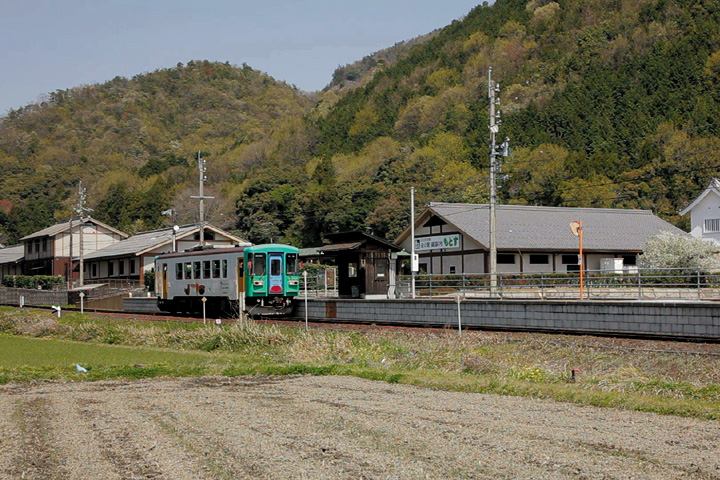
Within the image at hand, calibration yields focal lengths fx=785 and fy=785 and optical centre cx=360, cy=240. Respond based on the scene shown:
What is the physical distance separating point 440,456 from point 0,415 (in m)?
5.22

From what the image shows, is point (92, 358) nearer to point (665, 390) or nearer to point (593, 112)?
point (665, 390)

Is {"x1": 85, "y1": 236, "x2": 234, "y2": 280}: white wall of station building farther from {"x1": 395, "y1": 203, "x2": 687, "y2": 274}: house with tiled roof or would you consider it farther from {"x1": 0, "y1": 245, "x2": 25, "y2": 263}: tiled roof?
{"x1": 0, "y1": 245, "x2": 25, "y2": 263}: tiled roof

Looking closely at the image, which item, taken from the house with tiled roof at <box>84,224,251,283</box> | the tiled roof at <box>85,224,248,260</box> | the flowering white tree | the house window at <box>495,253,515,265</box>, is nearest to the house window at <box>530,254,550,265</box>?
the house window at <box>495,253,515,265</box>

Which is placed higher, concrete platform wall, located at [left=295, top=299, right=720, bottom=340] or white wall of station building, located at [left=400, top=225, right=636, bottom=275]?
white wall of station building, located at [left=400, top=225, right=636, bottom=275]

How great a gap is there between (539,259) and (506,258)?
6.77 ft

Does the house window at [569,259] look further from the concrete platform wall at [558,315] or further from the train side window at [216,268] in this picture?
the train side window at [216,268]

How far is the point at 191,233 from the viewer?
53781mm

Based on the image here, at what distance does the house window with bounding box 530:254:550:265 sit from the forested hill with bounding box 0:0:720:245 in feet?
49.0

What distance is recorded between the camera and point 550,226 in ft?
145

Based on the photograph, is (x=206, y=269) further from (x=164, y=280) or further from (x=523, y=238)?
(x=523, y=238)

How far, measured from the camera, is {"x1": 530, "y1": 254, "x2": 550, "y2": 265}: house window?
139ft

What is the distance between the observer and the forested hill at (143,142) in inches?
3771

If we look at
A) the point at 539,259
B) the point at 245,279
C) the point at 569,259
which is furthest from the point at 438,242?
the point at 245,279

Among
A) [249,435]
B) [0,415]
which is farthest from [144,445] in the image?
[0,415]
